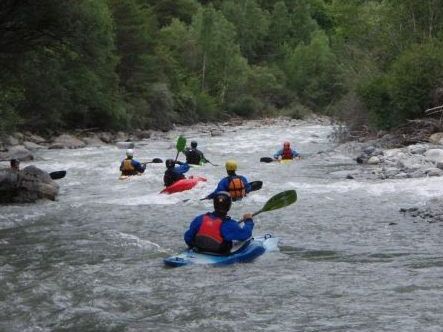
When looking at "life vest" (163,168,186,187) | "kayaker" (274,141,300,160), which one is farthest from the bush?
"life vest" (163,168,186,187)

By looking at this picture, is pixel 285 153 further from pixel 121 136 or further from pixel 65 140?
pixel 121 136

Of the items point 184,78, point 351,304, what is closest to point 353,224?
point 351,304

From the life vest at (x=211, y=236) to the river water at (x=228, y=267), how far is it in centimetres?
32

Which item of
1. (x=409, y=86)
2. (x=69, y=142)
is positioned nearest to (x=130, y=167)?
(x=409, y=86)

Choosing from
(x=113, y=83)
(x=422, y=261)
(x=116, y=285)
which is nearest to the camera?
(x=116, y=285)

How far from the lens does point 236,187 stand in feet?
37.8

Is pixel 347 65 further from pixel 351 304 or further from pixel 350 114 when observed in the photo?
pixel 351 304

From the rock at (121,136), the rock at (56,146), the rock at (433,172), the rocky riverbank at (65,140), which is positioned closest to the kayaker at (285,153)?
the rock at (433,172)

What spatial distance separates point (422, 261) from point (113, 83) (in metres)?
27.9

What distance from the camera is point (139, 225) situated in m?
10.2

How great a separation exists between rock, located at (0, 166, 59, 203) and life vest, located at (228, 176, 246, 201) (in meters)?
3.81

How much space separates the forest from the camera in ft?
40.4

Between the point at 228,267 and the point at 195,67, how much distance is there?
46508mm

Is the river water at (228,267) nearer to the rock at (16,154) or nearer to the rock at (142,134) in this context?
the rock at (16,154)
